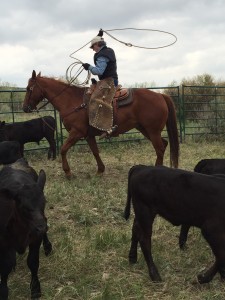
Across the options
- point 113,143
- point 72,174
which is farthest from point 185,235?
point 113,143

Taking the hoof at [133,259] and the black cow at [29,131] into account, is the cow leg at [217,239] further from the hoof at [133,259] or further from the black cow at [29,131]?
the black cow at [29,131]

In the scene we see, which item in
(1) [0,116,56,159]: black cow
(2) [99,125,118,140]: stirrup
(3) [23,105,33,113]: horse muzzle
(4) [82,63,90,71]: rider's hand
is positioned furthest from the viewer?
(1) [0,116,56,159]: black cow

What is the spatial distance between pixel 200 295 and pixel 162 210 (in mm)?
816

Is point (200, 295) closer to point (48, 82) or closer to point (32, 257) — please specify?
point (32, 257)

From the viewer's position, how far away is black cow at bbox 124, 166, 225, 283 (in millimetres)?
3703

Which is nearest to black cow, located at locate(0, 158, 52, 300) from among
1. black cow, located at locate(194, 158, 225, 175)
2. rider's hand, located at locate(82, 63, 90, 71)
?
black cow, located at locate(194, 158, 225, 175)

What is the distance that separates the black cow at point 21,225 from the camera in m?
3.43

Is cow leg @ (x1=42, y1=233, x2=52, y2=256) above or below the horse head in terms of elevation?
below

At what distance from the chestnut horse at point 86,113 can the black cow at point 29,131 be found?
179 cm

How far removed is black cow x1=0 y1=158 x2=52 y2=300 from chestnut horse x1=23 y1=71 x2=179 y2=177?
16.0ft

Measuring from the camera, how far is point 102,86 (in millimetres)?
8484

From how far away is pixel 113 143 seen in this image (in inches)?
535

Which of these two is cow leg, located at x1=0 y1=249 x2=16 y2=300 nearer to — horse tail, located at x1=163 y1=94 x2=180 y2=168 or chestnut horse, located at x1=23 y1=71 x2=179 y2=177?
chestnut horse, located at x1=23 y1=71 x2=179 y2=177

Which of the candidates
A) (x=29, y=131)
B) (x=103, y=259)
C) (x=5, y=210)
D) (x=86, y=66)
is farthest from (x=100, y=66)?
(x=5, y=210)
